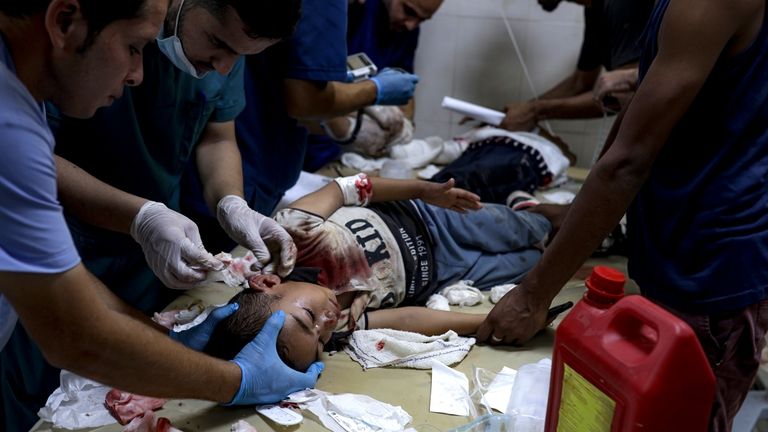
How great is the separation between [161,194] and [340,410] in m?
0.71

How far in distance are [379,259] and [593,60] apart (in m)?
1.69

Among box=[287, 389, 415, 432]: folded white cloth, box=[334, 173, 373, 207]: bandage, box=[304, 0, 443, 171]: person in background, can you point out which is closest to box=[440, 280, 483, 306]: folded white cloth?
box=[334, 173, 373, 207]: bandage

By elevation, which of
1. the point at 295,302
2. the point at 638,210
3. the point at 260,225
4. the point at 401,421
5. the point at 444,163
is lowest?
the point at 444,163

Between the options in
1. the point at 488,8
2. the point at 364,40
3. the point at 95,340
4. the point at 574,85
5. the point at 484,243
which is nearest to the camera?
the point at 95,340

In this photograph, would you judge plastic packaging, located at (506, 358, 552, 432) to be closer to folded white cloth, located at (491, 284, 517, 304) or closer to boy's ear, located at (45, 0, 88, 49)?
folded white cloth, located at (491, 284, 517, 304)

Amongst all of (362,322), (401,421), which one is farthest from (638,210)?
(362,322)

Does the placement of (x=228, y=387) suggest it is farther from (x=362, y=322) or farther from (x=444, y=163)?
(x=444, y=163)

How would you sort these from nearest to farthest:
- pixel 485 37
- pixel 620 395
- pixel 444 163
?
pixel 620 395 → pixel 444 163 → pixel 485 37

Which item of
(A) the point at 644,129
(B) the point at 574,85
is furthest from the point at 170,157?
(B) the point at 574,85

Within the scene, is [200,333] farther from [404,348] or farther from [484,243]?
[484,243]

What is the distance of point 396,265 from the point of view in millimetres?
1790

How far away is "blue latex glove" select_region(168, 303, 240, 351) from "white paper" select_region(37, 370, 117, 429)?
0.18 m

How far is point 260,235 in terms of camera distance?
1.47 meters

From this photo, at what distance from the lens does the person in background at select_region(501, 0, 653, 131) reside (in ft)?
7.25
